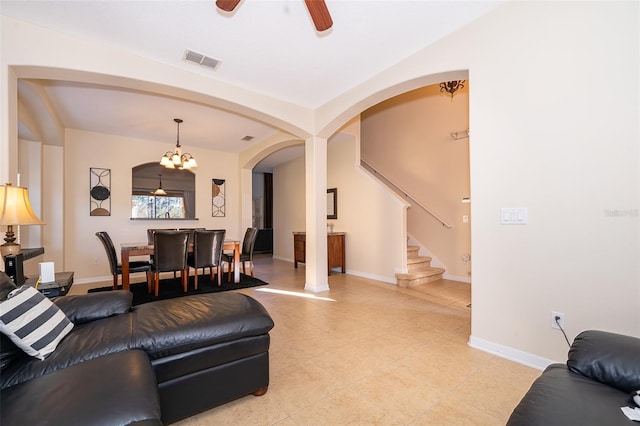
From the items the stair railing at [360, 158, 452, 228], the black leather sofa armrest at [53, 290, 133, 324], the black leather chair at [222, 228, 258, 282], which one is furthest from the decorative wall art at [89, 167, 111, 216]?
the stair railing at [360, 158, 452, 228]

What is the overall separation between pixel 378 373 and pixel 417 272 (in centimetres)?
317

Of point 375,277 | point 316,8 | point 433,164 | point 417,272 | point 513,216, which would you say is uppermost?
point 316,8

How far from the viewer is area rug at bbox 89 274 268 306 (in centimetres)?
406

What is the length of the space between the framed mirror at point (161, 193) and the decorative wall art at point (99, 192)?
42 cm

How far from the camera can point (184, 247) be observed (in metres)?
4.14

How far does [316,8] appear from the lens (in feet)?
5.87

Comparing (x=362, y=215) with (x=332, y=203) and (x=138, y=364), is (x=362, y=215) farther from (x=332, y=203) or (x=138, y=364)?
(x=138, y=364)

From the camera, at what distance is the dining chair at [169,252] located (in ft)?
13.0

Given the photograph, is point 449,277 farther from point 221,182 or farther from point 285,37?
point 221,182

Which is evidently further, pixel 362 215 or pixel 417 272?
pixel 362 215

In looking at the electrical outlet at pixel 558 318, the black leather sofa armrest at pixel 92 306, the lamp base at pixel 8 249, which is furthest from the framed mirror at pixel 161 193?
the electrical outlet at pixel 558 318

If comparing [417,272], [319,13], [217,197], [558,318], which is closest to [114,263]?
[217,197]

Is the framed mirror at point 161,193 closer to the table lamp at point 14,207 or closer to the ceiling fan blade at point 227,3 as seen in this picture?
the table lamp at point 14,207

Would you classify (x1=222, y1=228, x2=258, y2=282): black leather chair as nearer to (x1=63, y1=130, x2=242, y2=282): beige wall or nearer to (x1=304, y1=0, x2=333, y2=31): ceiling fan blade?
(x1=63, y1=130, x2=242, y2=282): beige wall
